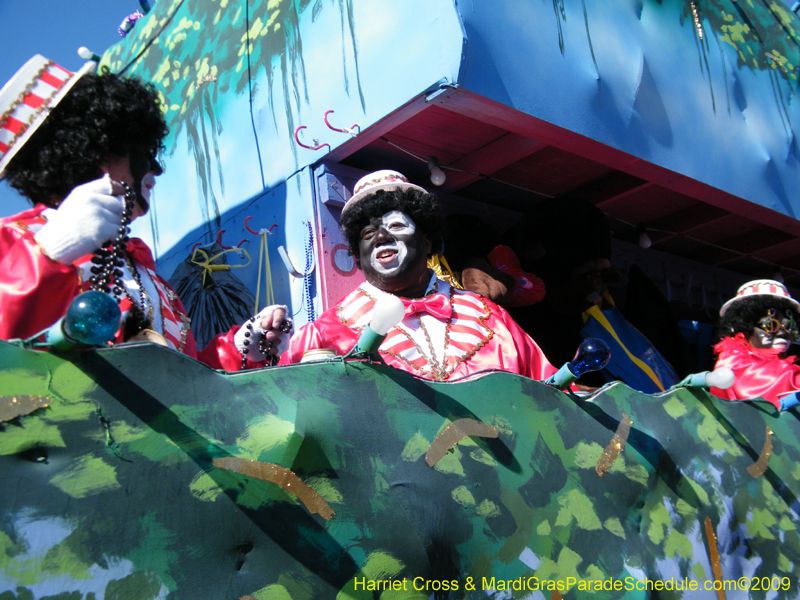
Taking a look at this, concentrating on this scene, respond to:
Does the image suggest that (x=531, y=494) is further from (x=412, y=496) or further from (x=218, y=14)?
(x=218, y=14)

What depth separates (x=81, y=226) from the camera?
1575mm

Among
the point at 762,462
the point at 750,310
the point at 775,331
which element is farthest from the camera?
the point at 750,310

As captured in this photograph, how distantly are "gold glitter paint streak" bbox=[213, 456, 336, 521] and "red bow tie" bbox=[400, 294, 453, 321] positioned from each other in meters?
1.38

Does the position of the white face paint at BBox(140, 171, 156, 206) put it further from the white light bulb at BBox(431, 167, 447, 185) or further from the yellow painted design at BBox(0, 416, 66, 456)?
the white light bulb at BBox(431, 167, 447, 185)

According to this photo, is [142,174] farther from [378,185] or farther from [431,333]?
[431,333]

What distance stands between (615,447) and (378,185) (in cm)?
157

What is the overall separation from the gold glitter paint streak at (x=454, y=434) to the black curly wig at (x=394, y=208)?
4.87 ft

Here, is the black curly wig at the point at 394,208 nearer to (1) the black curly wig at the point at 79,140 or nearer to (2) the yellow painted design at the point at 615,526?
(1) the black curly wig at the point at 79,140

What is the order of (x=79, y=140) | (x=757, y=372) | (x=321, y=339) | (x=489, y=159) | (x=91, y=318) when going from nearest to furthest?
(x=91, y=318) < (x=79, y=140) < (x=321, y=339) < (x=489, y=159) < (x=757, y=372)

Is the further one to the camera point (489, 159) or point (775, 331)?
point (775, 331)

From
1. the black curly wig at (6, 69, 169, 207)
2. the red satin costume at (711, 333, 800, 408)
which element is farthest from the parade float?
the black curly wig at (6, 69, 169, 207)

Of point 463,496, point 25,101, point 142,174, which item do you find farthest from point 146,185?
point 463,496

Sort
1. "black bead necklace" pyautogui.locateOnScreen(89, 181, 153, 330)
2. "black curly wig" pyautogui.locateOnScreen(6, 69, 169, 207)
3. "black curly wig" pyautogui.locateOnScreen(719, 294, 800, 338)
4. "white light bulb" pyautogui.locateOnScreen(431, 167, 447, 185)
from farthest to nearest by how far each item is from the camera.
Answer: "black curly wig" pyautogui.locateOnScreen(719, 294, 800, 338), "white light bulb" pyautogui.locateOnScreen(431, 167, 447, 185), "black curly wig" pyautogui.locateOnScreen(6, 69, 169, 207), "black bead necklace" pyautogui.locateOnScreen(89, 181, 153, 330)

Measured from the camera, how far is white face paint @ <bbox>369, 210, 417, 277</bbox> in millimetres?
2611
